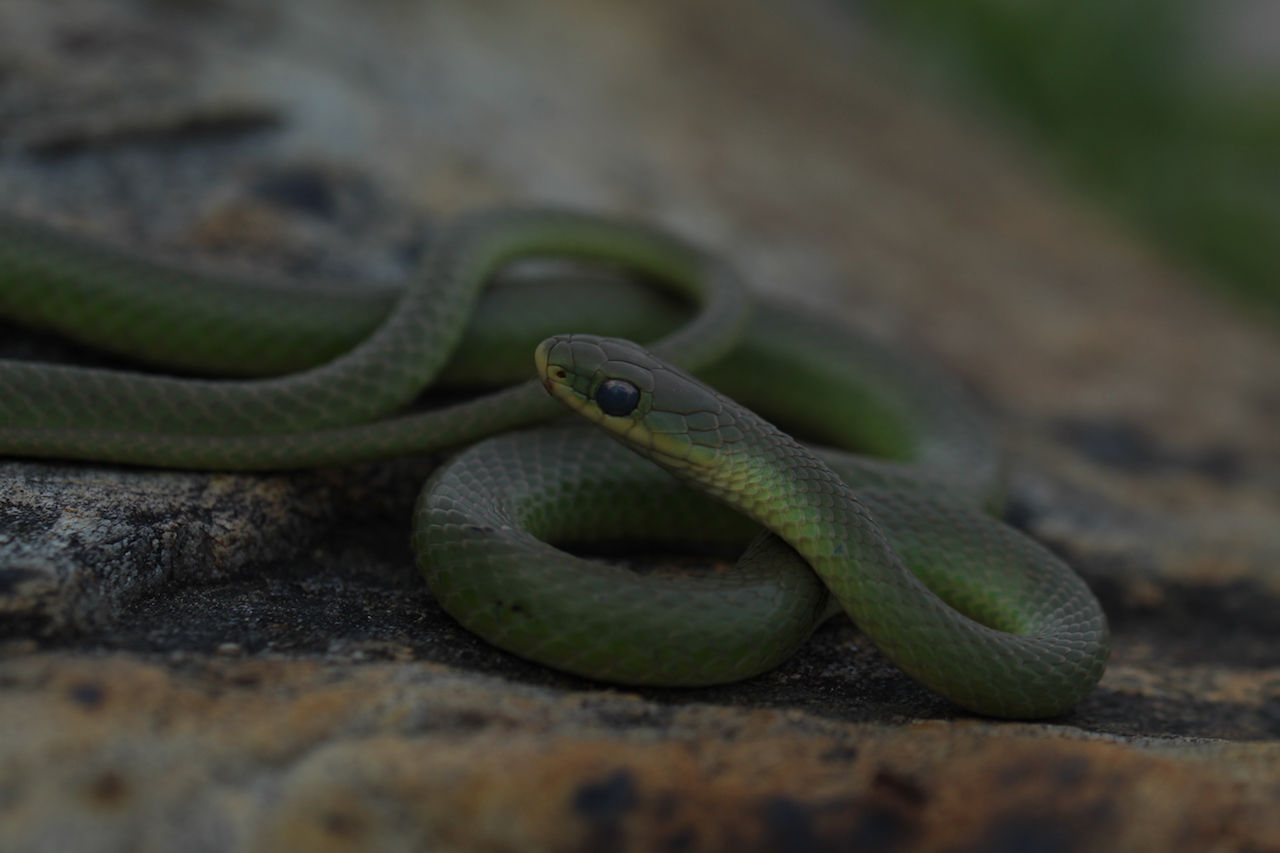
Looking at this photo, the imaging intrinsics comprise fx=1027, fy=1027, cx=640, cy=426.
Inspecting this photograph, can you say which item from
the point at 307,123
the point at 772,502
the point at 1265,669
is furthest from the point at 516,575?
the point at 307,123

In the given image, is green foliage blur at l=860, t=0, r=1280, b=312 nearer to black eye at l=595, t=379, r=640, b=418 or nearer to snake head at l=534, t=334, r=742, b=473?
snake head at l=534, t=334, r=742, b=473

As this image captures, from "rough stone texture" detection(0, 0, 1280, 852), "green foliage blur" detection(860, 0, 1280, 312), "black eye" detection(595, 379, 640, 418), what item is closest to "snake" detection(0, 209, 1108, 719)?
"black eye" detection(595, 379, 640, 418)

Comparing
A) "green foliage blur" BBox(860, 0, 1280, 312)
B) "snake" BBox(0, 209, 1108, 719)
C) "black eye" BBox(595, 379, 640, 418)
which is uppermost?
"green foliage blur" BBox(860, 0, 1280, 312)

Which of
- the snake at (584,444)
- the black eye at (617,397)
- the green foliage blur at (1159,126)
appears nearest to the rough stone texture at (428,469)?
the snake at (584,444)

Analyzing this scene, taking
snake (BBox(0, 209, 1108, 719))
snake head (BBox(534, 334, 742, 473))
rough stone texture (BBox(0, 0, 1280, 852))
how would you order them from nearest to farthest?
rough stone texture (BBox(0, 0, 1280, 852)), snake (BBox(0, 209, 1108, 719)), snake head (BBox(534, 334, 742, 473))

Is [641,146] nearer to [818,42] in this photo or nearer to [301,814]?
[818,42]

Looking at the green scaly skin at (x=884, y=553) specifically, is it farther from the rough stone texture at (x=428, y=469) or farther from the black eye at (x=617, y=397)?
the rough stone texture at (x=428, y=469)

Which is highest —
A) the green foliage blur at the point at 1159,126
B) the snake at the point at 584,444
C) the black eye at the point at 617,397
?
the green foliage blur at the point at 1159,126

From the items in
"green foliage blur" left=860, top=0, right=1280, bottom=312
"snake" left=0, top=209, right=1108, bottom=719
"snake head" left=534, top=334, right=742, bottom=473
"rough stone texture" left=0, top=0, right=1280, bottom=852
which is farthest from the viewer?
"green foliage blur" left=860, top=0, right=1280, bottom=312
